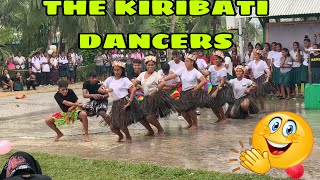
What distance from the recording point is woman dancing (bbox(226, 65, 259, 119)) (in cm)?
1112

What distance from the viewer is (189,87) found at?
33.0ft

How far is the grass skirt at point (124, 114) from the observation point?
8.84m

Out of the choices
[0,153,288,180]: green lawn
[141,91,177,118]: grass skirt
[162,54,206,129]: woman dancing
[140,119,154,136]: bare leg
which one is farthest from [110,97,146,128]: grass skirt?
[0,153,288,180]: green lawn

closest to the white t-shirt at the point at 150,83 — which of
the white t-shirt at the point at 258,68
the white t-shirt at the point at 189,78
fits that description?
the white t-shirt at the point at 189,78

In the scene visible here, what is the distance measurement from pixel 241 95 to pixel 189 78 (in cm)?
166

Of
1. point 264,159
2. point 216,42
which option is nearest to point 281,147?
point 264,159

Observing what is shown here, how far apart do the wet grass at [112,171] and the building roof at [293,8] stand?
912 cm

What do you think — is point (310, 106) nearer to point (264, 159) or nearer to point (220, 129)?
point (220, 129)

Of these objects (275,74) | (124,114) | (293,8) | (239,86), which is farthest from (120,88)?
(293,8)

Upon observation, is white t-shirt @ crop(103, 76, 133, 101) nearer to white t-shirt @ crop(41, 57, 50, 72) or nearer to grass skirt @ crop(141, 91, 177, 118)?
grass skirt @ crop(141, 91, 177, 118)

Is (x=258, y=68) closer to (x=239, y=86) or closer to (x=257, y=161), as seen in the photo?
(x=239, y=86)

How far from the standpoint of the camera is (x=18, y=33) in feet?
98.6

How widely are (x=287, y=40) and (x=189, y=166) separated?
9912mm

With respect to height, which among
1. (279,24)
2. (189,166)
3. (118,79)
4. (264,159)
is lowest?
(189,166)
